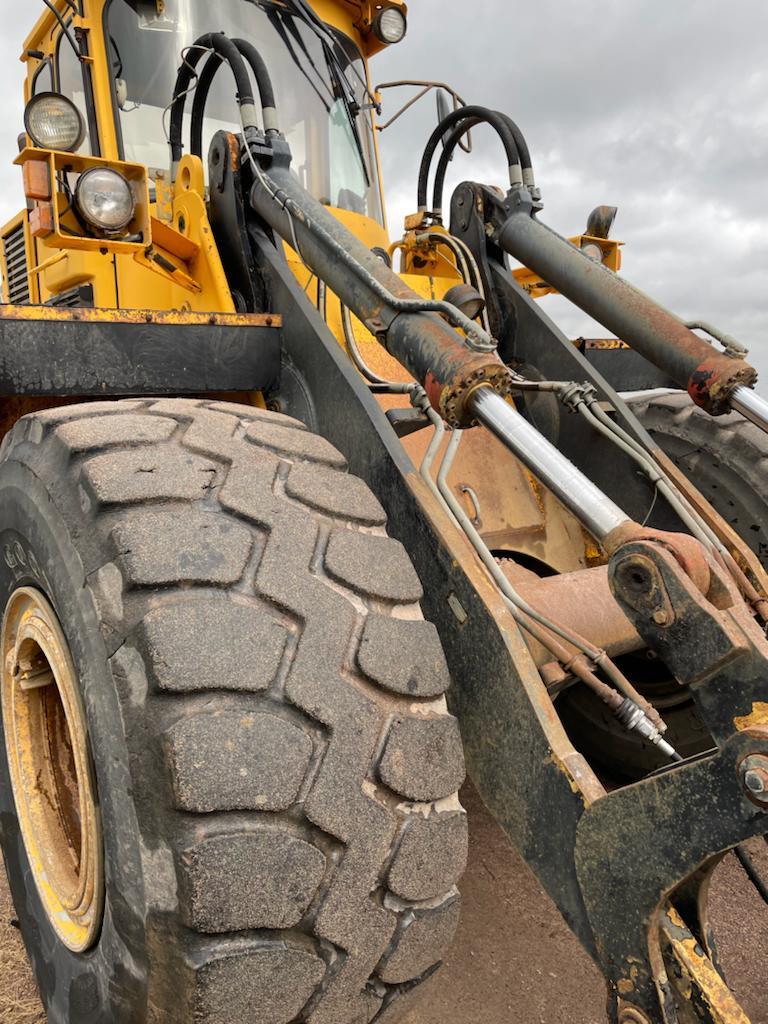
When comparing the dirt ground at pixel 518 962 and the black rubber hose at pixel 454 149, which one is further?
the black rubber hose at pixel 454 149

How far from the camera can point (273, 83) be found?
3.46 metres

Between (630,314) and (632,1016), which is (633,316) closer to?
(630,314)

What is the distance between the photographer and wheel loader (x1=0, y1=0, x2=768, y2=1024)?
1.36m

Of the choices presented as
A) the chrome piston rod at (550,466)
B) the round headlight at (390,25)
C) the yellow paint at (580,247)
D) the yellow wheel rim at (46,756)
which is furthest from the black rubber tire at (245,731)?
the round headlight at (390,25)

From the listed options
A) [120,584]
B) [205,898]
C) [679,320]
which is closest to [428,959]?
[205,898]

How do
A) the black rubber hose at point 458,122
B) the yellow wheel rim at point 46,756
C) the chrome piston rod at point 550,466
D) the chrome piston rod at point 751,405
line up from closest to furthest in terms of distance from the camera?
the chrome piston rod at point 550,466, the yellow wheel rim at point 46,756, the chrome piston rod at point 751,405, the black rubber hose at point 458,122

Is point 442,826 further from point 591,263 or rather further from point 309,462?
point 591,263

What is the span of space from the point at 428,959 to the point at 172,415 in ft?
3.92

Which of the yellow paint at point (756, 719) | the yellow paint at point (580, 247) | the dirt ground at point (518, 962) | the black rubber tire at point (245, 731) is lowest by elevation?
the dirt ground at point (518, 962)

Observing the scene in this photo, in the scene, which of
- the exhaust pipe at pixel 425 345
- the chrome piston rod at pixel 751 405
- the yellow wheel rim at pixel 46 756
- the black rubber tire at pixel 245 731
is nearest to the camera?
the black rubber tire at pixel 245 731

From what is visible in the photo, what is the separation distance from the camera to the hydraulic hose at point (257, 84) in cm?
256

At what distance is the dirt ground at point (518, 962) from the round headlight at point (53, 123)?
95.9 inches

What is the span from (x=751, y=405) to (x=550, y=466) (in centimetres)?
86

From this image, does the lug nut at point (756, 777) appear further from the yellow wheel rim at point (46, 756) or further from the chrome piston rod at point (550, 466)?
the yellow wheel rim at point (46, 756)
